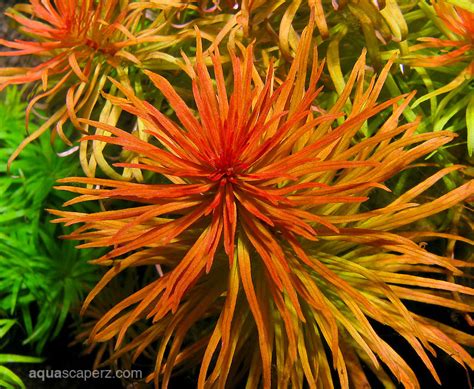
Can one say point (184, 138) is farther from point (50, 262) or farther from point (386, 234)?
point (50, 262)

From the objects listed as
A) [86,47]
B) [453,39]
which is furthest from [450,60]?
[86,47]

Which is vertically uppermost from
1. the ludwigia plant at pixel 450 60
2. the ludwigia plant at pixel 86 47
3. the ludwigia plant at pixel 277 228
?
the ludwigia plant at pixel 86 47

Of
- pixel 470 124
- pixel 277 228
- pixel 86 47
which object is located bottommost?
pixel 277 228

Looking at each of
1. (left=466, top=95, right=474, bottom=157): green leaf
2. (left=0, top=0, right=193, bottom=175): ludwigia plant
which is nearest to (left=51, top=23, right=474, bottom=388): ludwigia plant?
(left=466, top=95, right=474, bottom=157): green leaf

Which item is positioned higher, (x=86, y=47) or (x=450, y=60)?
(x=86, y=47)

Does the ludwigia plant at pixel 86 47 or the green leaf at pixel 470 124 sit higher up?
the ludwigia plant at pixel 86 47

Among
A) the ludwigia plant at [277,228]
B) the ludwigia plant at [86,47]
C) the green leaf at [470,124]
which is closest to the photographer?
the ludwigia plant at [277,228]

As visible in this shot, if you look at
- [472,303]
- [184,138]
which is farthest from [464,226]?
[184,138]

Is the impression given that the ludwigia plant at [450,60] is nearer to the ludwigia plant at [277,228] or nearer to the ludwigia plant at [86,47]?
the ludwigia plant at [277,228]

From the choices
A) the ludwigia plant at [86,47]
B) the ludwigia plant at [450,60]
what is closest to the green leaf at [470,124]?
the ludwigia plant at [450,60]

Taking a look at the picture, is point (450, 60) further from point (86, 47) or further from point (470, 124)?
point (86, 47)
